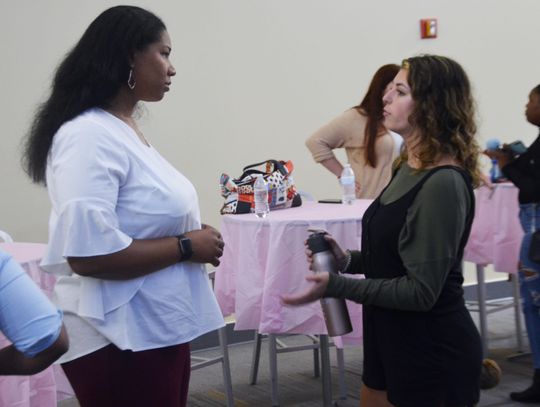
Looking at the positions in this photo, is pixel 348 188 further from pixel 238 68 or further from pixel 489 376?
pixel 238 68

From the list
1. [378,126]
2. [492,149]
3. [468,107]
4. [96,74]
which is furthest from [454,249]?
[378,126]

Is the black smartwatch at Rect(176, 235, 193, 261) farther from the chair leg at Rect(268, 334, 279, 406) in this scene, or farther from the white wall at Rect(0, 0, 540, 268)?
the white wall at Rect(0, 0, 540, 268)

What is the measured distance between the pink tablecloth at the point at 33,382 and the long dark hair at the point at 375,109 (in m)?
1.86

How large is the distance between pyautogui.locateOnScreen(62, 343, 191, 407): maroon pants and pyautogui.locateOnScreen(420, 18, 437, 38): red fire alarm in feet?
14.7

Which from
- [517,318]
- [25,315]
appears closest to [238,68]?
[517,318]

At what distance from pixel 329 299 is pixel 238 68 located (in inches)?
123

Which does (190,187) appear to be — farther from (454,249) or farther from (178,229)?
(454,249)

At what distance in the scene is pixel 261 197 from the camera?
359cm

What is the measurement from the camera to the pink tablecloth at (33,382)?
262 cm

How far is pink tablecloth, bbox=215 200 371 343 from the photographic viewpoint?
3338 mm

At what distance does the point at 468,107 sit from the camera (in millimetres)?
2031

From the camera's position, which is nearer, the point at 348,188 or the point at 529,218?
the point at 529,218

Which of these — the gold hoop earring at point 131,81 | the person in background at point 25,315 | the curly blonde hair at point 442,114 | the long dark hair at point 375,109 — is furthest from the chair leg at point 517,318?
the person in background at point 25,315

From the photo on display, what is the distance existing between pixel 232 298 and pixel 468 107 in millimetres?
1848
